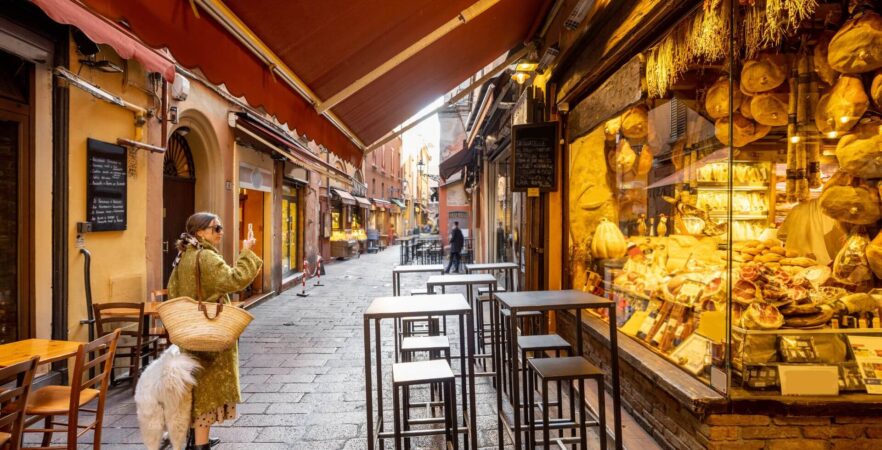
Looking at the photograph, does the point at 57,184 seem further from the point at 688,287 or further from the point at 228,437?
the point at 688,287

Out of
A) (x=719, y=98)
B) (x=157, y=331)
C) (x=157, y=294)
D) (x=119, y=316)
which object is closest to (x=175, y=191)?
(x=157, y=294)

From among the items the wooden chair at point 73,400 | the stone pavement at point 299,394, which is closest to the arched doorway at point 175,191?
the stone pavement at point 299,394

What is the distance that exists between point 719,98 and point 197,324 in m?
4.30

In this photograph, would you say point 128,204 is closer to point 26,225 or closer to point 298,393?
point 26,225

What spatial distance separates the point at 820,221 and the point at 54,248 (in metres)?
6.86

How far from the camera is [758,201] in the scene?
4.64 metres

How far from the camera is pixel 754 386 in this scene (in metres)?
2.66

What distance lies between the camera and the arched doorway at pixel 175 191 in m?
7.25

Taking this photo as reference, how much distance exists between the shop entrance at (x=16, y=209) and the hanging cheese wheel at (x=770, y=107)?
632cm

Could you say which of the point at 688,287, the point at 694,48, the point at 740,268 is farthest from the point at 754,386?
the point at 694,48

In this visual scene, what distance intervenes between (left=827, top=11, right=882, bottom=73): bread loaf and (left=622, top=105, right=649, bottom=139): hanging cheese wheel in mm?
1975

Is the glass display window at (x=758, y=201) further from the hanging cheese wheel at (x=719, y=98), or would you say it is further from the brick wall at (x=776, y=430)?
the brick wall at (x=776, y=430)

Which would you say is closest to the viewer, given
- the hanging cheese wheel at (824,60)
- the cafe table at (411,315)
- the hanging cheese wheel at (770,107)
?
the cafe table at (411,315)

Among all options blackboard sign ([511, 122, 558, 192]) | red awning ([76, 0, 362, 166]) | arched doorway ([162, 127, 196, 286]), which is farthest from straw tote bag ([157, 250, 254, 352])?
arched doorway ([162, 127, 196, 286])
